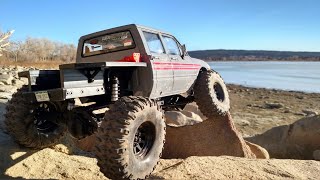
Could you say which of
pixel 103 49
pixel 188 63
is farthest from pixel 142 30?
pixel 188 63

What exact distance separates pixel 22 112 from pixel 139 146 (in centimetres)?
201

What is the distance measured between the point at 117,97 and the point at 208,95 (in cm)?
286

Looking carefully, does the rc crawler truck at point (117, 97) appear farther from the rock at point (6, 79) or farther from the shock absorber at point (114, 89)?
the rock at point (6, 79)

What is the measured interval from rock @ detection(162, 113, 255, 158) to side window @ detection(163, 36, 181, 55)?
182 centimetres

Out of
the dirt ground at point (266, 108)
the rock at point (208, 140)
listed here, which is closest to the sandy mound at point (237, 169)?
the rock at point (208, 140)

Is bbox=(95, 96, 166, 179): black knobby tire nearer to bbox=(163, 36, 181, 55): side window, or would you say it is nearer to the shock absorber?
the shock absorber

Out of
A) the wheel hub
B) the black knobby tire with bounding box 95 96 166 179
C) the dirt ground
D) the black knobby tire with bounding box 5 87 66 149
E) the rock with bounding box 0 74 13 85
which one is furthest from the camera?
the dirt ground

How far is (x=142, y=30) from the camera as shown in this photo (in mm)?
6320

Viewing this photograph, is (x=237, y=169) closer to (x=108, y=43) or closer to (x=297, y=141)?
(x=108, y=43)

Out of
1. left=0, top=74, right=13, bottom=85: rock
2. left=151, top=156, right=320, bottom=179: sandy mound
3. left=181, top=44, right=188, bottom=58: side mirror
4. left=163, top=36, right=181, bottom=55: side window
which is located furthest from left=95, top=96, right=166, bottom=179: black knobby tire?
left=0, top=74, right=13, bottom=85: rock

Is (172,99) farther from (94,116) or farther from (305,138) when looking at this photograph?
(305,138)

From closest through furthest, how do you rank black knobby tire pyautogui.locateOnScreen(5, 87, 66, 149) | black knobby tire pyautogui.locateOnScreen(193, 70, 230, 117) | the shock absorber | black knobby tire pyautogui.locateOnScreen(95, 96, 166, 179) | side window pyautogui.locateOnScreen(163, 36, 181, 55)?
black knobby tire pyautogui.locateOnScreen(95, 96, 166, 179)
the shock absorber
black knobby tire pyautogui.locateOnScreen(5, 87, 66, 149)
side window pyautogui.locateOnScreen(163, 36, 181, 55)
black knobby tire pyautogui.locateOnScreen(193, 70, 230, 117)

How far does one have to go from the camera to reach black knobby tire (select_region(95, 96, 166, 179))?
14.1 feet

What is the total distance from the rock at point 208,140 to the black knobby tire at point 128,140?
3.34m
